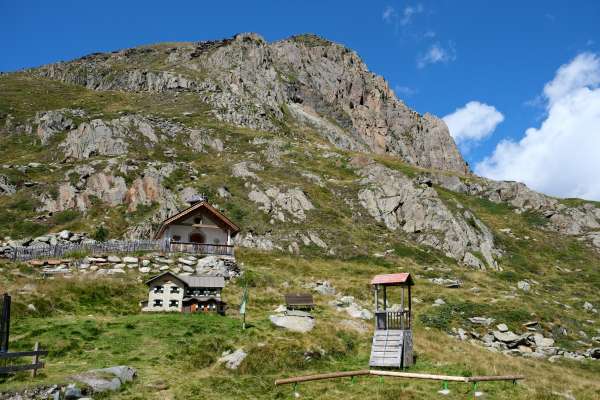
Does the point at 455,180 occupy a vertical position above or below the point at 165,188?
above

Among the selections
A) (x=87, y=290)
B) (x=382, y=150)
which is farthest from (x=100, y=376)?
(x=382, y=150)

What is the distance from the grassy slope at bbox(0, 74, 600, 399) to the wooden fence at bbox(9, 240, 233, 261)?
→ 4.50 m

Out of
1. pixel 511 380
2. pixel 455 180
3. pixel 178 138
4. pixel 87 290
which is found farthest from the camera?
pixel 455 180

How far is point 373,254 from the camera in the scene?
59156 millimetres

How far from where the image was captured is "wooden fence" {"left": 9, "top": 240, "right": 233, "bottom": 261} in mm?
38062

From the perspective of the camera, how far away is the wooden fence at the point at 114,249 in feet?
125

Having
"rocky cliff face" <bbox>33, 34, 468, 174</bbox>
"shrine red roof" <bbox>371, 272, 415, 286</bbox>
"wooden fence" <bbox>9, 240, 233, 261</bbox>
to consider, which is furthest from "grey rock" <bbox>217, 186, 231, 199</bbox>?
"shrine red roof" <bbox>371, 272, 415, 286</bbox>

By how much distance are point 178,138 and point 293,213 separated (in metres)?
36.1

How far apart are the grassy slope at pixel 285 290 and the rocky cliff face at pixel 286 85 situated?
28344 millimetres

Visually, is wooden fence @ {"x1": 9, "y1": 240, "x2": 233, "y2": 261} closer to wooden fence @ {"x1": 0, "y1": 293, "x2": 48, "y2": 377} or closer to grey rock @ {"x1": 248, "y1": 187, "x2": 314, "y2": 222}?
wooden fence @ {"x1": 0, "y1": 293, "x2": 48, "y2": 377}

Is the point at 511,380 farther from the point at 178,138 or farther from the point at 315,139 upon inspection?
the point at 315,139

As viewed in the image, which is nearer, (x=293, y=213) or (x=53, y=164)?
(x=293, y=213)

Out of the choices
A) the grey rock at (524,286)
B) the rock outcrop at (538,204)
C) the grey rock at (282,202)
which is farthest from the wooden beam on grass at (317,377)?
the rock outcrop at (538,204)

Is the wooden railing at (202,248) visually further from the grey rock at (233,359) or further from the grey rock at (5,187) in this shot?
the grey rock at (5,187)
